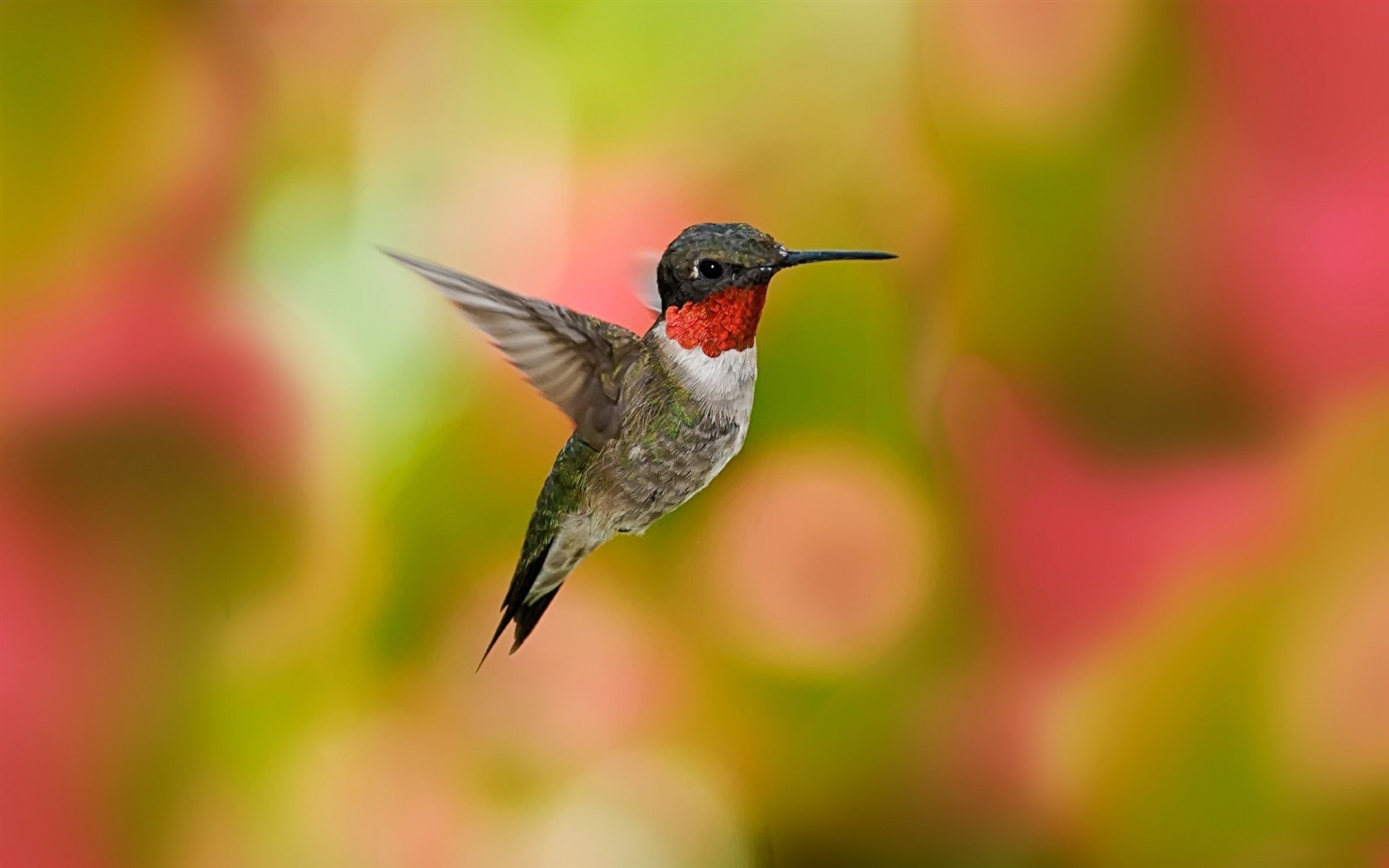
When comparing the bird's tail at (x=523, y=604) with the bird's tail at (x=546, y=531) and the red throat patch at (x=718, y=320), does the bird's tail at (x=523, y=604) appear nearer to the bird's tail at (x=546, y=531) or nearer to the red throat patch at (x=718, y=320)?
the bird's tail at (x=546, y=531)

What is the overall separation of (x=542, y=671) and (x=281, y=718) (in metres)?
0.21

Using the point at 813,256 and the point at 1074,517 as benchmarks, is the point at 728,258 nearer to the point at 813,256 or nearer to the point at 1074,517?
the point at 813,256

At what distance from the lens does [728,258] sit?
22.6 inches

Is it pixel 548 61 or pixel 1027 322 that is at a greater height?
pixel 548 61

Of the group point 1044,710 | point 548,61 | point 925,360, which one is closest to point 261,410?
point 548,61

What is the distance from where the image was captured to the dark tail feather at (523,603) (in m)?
0.74

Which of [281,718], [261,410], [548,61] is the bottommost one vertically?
[281,718]

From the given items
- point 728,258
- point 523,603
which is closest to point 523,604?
point 523,603

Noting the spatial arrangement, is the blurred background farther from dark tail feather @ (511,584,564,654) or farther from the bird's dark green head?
the bird's dark green head

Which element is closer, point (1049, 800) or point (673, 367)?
point (673, 367)

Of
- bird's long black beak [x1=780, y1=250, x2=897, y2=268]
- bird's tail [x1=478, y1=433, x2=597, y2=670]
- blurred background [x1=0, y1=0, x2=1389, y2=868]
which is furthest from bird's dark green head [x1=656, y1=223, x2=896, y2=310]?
blurred background [x1=0, y1=0, x2=1389, y2=868]

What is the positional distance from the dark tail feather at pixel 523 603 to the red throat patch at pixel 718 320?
0.61 feet

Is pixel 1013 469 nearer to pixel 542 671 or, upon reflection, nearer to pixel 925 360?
pixel 925 360

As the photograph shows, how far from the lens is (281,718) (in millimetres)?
901
